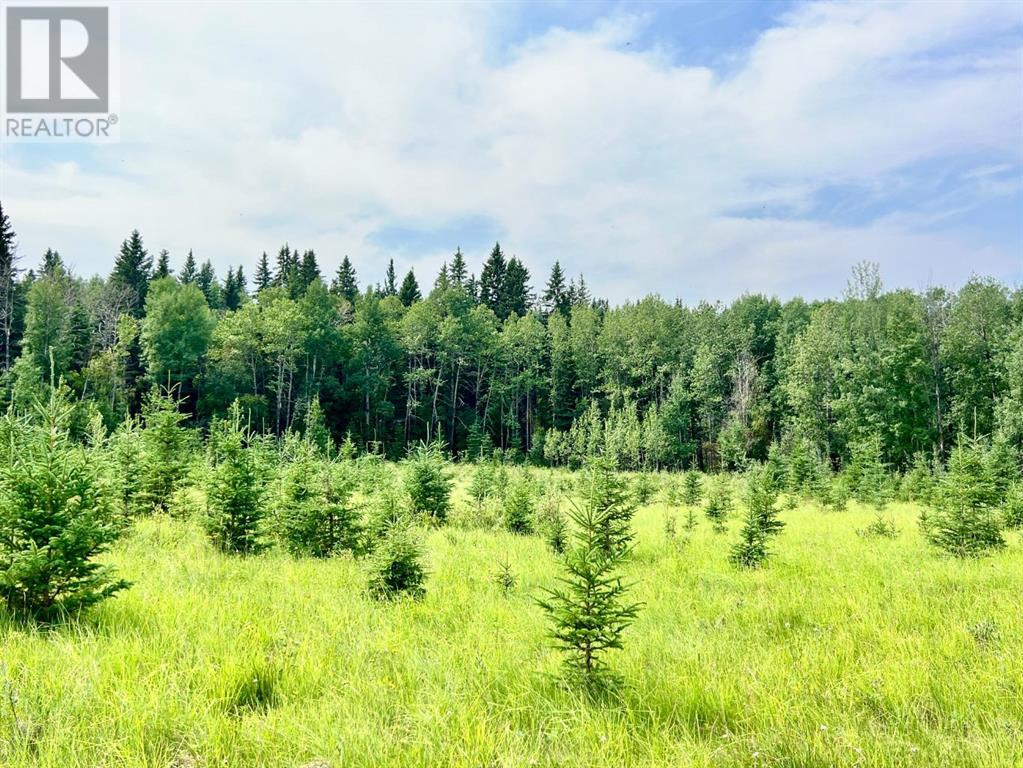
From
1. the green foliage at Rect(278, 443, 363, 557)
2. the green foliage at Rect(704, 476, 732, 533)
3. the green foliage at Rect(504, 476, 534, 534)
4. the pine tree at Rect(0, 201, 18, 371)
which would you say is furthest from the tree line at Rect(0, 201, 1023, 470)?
the green foliage at Rect(278, 443, 363, 557)

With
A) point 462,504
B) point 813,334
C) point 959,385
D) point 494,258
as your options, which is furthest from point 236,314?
point 959,385

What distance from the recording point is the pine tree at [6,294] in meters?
47.6

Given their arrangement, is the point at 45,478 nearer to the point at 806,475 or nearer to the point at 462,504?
the point at 462,504

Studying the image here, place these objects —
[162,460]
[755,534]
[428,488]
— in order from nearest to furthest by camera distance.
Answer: [755,534]
[162,460]
[428,488]

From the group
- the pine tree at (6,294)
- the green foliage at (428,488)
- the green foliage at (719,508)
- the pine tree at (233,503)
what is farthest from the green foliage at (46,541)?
the pine tree at (6,294)

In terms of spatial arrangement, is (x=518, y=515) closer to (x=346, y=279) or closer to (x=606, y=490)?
(x=606, y=490)

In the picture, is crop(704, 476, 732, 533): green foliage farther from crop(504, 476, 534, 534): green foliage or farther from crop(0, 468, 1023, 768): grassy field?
crop(0, 468, 1023, 768): grassy field

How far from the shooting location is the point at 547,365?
66375 mm

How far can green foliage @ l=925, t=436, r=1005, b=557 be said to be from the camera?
32.7 feet

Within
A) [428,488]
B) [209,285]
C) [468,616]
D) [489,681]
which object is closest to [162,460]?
[428,488]

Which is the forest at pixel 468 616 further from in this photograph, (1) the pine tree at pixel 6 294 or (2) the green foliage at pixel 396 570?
(1) the pine tree at pixel 6 294

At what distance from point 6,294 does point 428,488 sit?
56.3m

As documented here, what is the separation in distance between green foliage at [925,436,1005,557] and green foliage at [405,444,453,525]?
11265 mm

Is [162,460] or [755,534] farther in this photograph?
[162,460]
